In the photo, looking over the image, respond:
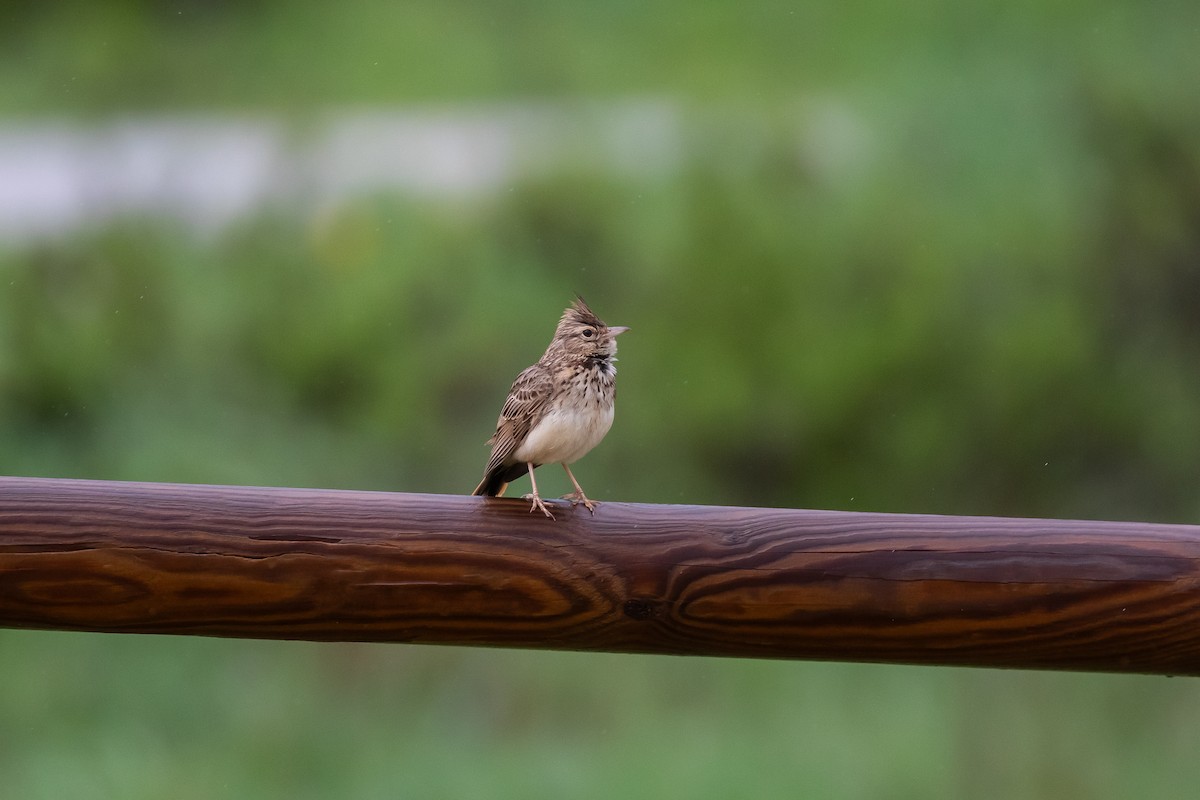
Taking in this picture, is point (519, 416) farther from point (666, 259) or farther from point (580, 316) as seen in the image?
point (666, 259)

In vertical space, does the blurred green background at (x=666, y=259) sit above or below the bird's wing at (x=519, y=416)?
above

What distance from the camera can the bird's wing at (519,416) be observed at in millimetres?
2619

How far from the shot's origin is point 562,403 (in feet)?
8.63

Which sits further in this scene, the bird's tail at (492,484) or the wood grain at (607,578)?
the bird's tail at (492,484)

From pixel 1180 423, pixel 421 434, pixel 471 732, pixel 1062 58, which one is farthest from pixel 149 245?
pixel 1180 423

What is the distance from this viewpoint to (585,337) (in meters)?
2.78

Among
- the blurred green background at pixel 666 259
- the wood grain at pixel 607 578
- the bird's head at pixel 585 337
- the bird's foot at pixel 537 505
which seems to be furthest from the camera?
the blurred green background at pixel 666 259

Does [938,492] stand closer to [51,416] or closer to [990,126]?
[990,126]

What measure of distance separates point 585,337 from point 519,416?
0.84 feet

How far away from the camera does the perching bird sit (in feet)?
8.55

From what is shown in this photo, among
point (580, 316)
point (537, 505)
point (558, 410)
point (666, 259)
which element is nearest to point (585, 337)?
point (580, 316)

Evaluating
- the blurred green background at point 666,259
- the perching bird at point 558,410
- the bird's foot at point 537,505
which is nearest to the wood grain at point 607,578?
the bird's foot at point 537,505

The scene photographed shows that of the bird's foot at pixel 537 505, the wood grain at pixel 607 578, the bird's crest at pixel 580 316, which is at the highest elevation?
the bird's crest at pixel 580 316

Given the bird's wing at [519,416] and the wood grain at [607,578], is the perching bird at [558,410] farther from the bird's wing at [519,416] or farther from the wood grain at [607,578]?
the wood grain at [607,578]
